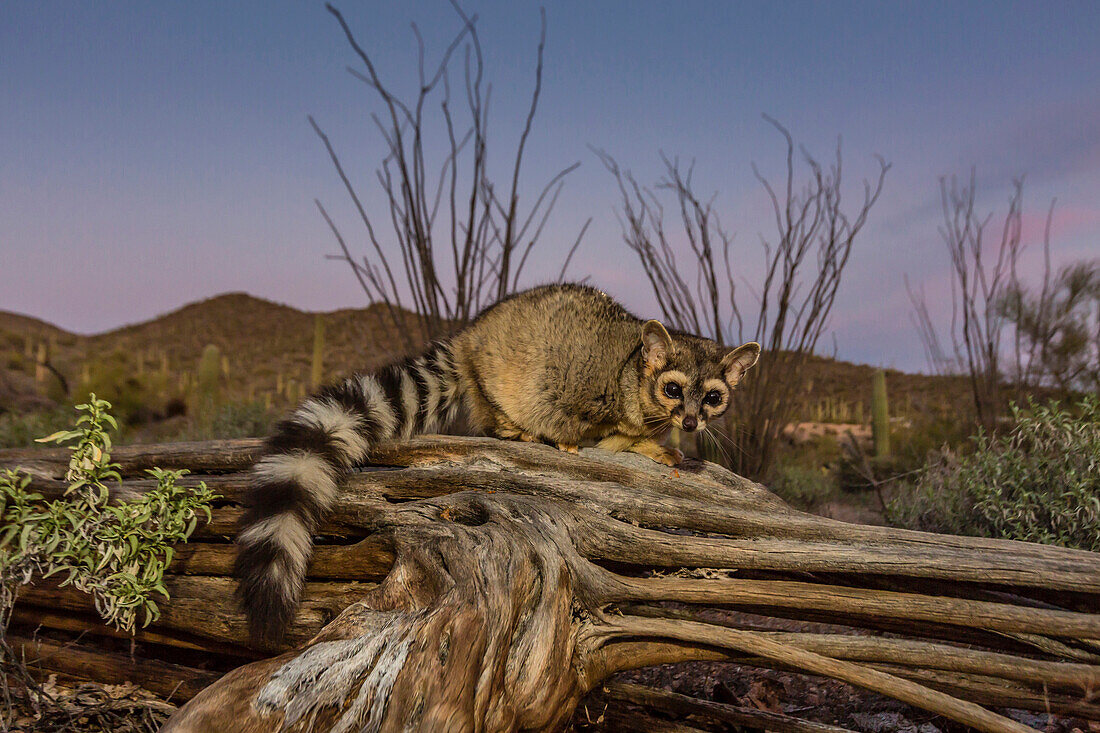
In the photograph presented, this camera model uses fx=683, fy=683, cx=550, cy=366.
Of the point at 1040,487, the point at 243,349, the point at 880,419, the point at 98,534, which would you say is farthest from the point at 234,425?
the point at 243,349

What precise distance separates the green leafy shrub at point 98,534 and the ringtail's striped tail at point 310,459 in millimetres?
525

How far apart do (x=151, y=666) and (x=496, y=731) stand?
196 cm

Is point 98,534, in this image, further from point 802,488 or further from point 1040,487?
point 802,488

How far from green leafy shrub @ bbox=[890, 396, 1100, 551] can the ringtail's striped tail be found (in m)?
3.80

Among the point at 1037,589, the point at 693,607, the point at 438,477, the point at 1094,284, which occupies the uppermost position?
the point at 1094,284

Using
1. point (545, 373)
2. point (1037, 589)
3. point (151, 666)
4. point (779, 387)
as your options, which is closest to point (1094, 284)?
point (779, 387)

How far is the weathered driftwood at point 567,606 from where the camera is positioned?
7.62 feet

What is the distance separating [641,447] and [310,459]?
78.4 inches

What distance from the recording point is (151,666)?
3.33m

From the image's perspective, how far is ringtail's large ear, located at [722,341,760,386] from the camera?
4.18 metres

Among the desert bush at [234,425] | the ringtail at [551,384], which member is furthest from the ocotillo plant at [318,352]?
the ringtail at [551,384]

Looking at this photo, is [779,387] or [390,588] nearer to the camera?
[390,588]

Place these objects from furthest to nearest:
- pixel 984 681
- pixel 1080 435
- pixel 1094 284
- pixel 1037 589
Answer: pixel 1094 284 < pixel 1080 435 < pixel 1037 589 < pixel 984 681

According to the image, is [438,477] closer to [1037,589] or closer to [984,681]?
[984,681]
